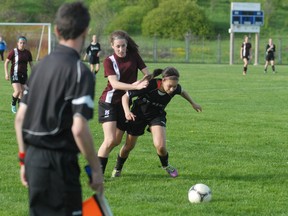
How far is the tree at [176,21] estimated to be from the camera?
3223 inches

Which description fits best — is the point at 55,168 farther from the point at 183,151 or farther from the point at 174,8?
the point at 174,8

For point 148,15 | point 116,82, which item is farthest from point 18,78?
point 148,15

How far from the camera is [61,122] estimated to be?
454 cm

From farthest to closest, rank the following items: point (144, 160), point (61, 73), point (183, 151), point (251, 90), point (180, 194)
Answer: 1. point (251, 90)
2. point (183, 151)
3. point (144, 160)
4. point (180, 194)
5. point (61, 73)

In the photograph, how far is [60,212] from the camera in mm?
4547

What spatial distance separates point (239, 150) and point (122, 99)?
352 centimetres

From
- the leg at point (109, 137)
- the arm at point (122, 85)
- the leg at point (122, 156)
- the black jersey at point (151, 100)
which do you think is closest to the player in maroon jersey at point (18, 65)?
the leg at point (122, 156)

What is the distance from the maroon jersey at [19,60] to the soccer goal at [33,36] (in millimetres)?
29128

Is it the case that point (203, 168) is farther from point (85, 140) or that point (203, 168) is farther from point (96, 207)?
point (85, 140)

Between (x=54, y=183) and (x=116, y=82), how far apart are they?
13.2ft

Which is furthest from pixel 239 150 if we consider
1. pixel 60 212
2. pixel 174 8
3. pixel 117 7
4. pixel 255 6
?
pixel 117 7

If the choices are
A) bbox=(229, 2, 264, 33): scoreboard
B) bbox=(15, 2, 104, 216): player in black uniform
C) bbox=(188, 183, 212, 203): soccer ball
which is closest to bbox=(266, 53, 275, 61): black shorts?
bbox=(229, 2, 264, 33): scoreboard

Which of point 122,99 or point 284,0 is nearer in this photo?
point 122,99

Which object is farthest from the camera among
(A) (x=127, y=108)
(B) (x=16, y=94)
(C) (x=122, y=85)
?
(B) (x=16, y=94)
